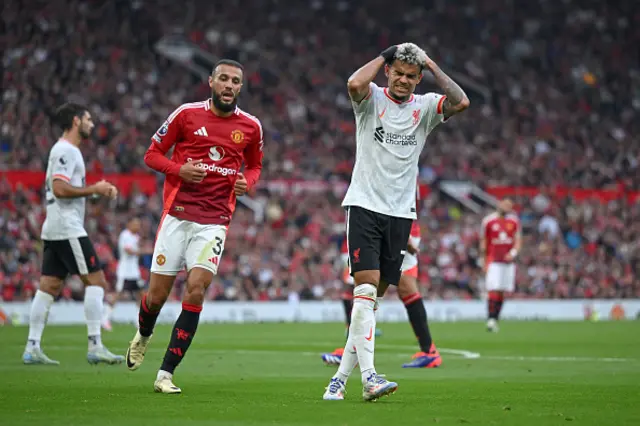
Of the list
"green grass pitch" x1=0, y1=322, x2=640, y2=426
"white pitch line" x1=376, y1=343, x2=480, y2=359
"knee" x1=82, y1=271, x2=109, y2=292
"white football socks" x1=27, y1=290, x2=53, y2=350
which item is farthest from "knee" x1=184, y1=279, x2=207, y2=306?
"white pitch line" x1=376, y1=343, x2=480, y2=359

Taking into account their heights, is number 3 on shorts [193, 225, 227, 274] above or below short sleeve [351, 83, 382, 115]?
below

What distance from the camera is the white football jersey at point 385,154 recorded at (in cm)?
839

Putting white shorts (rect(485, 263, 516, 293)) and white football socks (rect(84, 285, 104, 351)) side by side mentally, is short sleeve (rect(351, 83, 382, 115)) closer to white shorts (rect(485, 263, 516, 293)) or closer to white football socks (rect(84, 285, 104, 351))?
white football socks (rect(84, 285, 104, 351))

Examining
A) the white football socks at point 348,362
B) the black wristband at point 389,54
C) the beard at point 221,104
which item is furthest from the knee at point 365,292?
the beard at point 221,104

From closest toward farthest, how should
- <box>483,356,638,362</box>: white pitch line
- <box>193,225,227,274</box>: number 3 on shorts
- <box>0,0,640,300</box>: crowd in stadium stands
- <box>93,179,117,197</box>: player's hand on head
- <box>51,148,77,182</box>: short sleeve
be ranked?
<box>193,225,227,274</box>: number 3 on shorts
<box>93,179,117,197</box>: player's hand on head
<box>51,148,77,182</box>: short sleeve
<box>483,356,638,362</box>: white pitch line
<box>0,0,640,300</box>: crowd in stadium stands

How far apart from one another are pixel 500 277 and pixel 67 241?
13256 mm

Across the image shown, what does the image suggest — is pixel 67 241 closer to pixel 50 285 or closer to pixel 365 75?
pixel 50 285

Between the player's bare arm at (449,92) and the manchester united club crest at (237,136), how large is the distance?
6.01ft

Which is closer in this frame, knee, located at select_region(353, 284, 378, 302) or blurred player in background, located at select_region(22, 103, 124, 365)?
knee, located at select_region(353, 284, 378, 302)

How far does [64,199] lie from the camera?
1246cm

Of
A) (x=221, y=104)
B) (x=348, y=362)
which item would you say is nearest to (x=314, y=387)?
(x=348, y=362)

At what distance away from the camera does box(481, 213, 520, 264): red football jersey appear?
23.7 metres

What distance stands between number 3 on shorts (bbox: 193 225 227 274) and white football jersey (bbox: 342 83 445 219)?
131 cm

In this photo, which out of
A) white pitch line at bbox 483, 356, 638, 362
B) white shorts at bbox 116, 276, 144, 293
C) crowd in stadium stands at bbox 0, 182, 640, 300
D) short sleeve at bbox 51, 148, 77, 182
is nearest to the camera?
short sleeve at bbox 51, 148, 77, 182
